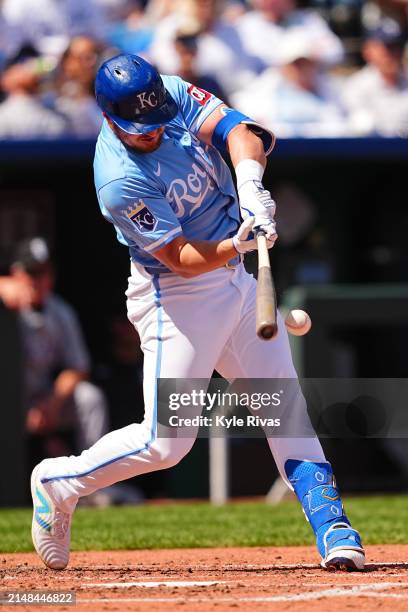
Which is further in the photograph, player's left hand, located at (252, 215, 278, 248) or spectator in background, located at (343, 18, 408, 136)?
spectator in background, located at (343, 18, 408, 136)

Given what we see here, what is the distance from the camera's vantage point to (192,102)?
14.2 feet

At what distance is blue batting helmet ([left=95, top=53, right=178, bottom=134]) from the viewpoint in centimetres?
395

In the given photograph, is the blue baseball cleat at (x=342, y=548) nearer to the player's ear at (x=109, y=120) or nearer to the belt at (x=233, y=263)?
the belt at (x=233, y=263)

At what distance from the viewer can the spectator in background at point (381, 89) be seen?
9.61 m

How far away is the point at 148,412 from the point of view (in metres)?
4.12

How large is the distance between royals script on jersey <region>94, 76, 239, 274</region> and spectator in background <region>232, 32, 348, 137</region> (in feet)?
16.2

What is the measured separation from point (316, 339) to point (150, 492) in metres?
1.80

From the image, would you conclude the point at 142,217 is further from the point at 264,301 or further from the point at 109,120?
the point at 264,301

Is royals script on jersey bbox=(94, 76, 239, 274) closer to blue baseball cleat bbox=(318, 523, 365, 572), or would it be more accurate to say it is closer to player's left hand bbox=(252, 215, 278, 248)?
player's left hand bbox=(252, 215, 278, 248)

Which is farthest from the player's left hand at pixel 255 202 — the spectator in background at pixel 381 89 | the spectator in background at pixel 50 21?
the spectator in background at pixel 50 21

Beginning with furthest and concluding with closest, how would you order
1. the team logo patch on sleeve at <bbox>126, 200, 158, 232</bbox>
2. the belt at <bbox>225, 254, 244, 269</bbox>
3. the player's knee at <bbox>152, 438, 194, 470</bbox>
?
the belt at <bbox>225, 254, 244, 269</bbox> → the player's knee at <bbox>152, 438, 194, 470</bbox> → the team logo patch on sleeve at <bbox>126, 200, 158, 232</bbox>

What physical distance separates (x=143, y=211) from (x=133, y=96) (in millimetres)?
383

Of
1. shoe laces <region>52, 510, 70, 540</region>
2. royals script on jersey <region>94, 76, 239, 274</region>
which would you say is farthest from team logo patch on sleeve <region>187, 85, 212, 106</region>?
shoe laces <region>52, 510, 70, 540</region>

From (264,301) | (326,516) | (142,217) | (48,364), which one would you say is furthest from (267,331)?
(48,364)
